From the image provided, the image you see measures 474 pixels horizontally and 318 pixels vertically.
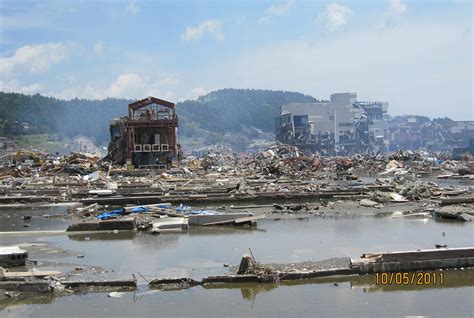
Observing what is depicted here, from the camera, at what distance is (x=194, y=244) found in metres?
17.9

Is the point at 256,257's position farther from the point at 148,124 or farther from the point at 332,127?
the point at 332,127

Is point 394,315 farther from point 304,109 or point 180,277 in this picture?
point 304,109

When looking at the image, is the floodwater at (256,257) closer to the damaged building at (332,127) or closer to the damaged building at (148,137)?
the damaged building at (148,137)

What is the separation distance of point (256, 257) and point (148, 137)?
1731 inches

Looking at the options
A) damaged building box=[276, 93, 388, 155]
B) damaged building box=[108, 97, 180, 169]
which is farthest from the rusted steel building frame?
damaged building box=[276, 93, 388, 155]

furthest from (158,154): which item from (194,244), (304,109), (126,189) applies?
(304,109)

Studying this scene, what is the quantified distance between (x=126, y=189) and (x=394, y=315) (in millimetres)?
26060

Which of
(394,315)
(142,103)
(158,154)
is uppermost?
(142,103)

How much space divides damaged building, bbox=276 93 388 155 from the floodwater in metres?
85.0

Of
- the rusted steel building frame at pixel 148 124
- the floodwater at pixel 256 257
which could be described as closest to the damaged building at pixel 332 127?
the rusted steel building frame at pixel 148 124

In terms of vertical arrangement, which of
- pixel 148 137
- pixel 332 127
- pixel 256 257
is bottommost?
pixel 256 257

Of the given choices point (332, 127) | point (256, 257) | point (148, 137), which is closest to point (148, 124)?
point (148, 137)

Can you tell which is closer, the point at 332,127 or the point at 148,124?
the point at 148,124

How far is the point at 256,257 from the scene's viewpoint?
1556 centimetres
